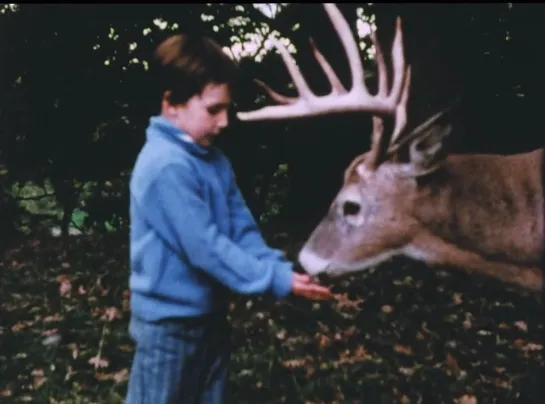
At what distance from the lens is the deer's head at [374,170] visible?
8.39 feet

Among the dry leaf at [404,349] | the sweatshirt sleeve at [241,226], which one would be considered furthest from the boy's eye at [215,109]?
the dry leaf at [404,349]

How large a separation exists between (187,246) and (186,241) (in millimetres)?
13

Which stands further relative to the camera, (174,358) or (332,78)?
(332,78)

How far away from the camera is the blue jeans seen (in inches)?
84.2

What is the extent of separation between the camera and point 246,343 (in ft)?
10.9

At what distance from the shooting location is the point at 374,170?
2.62 meters

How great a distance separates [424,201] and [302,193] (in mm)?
546

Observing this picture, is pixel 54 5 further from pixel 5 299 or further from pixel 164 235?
pixel 164 235

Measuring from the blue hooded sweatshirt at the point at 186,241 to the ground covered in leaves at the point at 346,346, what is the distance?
80 centimetres

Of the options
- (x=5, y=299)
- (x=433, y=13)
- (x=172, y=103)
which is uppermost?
(x=433, y=13)

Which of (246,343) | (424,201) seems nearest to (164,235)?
(424,201)

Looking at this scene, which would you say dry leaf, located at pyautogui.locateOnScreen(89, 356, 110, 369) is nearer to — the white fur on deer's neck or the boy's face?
the white fur on deer's neck

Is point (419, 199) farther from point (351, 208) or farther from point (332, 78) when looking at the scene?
point (332, 78)

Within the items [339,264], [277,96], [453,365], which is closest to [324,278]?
[339,264]
